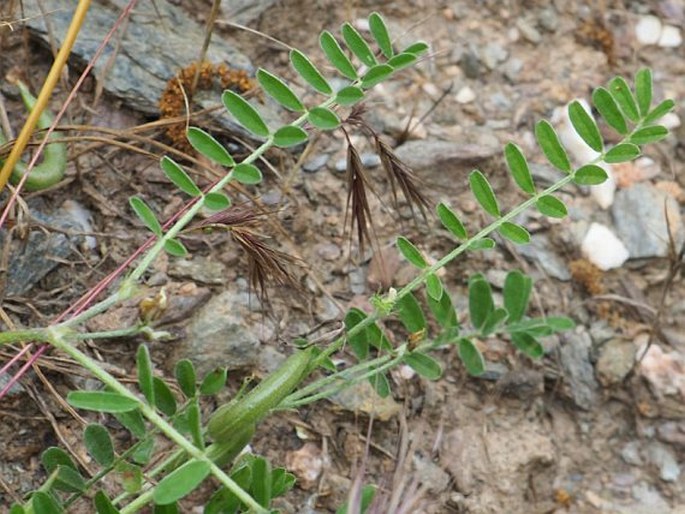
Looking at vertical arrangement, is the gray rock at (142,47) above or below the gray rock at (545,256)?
above

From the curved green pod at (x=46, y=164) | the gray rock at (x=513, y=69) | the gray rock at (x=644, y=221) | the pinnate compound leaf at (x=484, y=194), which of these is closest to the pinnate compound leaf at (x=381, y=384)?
the pinnate compound leaf at (x=484, y=194)

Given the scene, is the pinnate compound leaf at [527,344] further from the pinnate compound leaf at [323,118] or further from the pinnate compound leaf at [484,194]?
Result: the pinnate compound leaf at [323,118]

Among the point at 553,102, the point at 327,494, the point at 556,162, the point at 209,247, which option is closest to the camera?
the point at 556,162

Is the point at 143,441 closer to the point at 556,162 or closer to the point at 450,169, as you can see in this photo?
the point at 556,162

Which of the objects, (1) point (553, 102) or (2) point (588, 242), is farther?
(1) point (553, 102)

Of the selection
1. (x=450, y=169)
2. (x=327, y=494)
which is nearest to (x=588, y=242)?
(x=450, y=169)

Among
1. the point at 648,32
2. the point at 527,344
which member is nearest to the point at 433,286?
the point at 527,344
